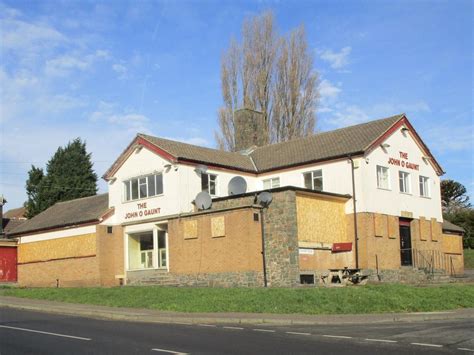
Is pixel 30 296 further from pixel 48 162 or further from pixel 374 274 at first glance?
pixel 48 162

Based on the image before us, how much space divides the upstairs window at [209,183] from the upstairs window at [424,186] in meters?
12.6

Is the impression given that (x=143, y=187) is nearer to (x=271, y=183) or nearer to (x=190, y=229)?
(x=190, y=229)

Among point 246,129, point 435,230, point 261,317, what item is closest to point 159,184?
point 246,129

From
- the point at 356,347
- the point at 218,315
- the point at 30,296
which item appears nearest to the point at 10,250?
the point at 30,296

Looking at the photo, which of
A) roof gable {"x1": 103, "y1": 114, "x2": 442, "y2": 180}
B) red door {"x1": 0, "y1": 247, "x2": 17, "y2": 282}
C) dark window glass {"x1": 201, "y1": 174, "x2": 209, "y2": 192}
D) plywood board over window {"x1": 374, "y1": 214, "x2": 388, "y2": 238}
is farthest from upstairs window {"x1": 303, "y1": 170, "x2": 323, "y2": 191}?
red door {"x1": 0, "y1": 247, "x2": 17, "y2": 282}

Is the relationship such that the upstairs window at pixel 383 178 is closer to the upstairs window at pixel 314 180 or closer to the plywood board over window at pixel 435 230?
the upstairs window at pixel 314 180

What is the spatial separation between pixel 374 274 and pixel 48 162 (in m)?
40.5

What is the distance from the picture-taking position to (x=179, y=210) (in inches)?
1233

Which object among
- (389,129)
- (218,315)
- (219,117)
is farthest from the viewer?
(219,117)

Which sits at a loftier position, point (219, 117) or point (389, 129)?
point (219, 117)

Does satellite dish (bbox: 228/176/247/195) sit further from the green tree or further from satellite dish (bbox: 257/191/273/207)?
the green tree

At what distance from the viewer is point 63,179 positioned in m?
57.8

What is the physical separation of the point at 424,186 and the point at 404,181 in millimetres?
2339

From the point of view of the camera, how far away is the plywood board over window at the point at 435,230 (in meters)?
35.3
